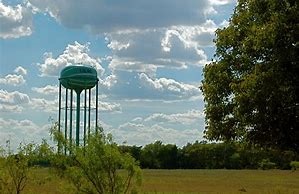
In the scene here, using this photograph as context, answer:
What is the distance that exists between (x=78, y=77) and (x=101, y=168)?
49.6m

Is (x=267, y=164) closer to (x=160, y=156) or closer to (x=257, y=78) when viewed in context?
(x=160, y=156)

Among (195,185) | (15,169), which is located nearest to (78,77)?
(195,185)

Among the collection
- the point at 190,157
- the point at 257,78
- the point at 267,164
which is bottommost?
the point at 257,78

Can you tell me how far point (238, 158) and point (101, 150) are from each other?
474 feet

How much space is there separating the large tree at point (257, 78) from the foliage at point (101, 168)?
521 cm

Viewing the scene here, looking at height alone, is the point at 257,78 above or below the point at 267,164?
below

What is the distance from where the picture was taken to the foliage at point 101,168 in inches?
1058

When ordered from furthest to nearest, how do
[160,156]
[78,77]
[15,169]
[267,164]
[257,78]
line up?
[160,156] < [267,164] < [78,77] < [15,169] < [257,78]

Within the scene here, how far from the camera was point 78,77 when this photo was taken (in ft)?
249

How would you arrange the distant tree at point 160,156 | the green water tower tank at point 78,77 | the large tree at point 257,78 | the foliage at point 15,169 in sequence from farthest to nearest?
1. the distant tree at point 160,156
2. the green water tower tank at point 78,77
3. the foliage at point 15,169
4. the large tree at point 257,78

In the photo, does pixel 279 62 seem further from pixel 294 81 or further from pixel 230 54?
pixel 230 54

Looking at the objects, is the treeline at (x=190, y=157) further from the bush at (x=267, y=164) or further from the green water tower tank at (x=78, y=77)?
the green water tower tank at (x=78, y=77)

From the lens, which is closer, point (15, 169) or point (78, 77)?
point (15, 169)

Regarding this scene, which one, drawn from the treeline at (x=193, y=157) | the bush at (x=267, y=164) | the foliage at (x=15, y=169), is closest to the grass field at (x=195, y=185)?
the foliage at (x=15, y=169)
